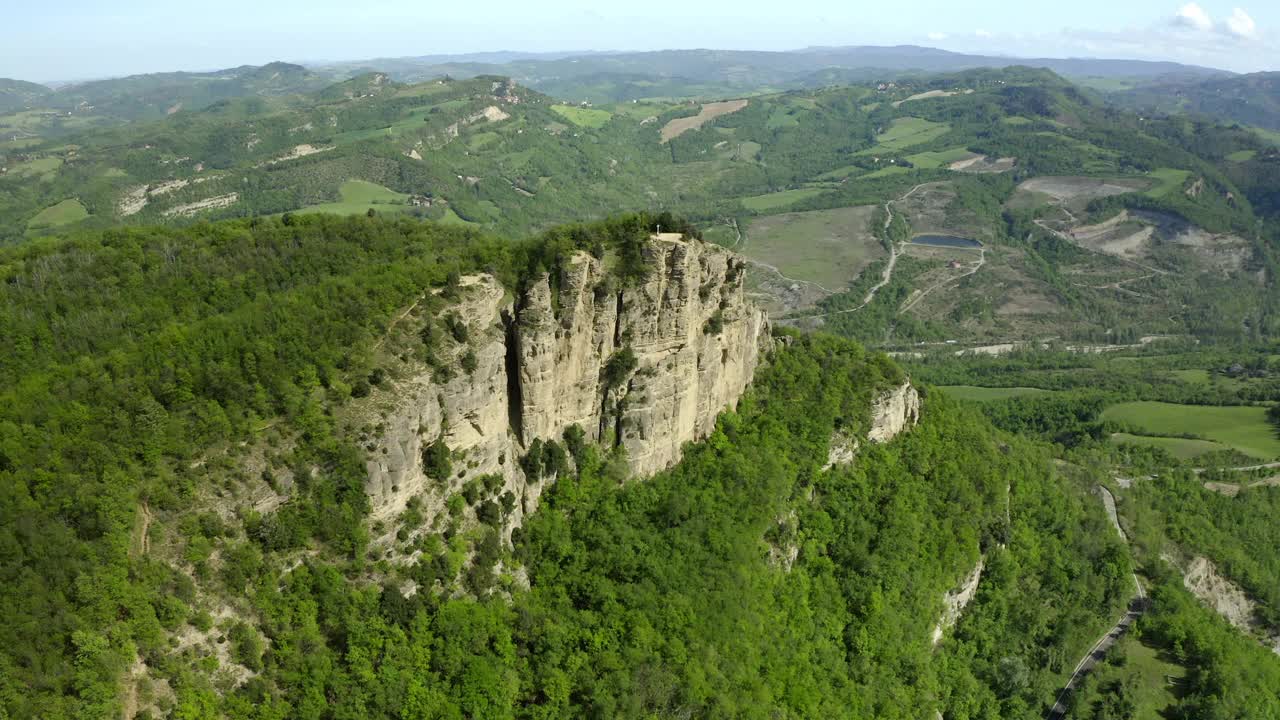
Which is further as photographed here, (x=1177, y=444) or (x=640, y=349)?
(x=1177, y=444)

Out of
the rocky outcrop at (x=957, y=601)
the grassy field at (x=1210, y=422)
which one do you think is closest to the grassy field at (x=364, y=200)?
the rocky outcrop at (x=957, y=601)

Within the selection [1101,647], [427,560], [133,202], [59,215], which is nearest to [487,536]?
[427,560]

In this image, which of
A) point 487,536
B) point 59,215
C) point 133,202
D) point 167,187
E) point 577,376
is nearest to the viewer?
point 487,536

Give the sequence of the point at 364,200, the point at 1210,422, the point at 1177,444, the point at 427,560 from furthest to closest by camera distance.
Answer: the point at 364,200 → the point at 1210,422 → the point at 1177,444 → the point at 427,560


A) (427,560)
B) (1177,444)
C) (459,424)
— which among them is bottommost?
(1177,444)

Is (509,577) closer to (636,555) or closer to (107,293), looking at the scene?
(636,555)

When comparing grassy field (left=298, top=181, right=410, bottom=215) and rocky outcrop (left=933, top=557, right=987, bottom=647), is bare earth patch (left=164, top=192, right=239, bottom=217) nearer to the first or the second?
grassy field (left=298, top=181, right=410, bottom=215)

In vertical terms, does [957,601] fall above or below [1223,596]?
above

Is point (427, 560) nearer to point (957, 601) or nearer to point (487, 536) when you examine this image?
point (487, 536)
